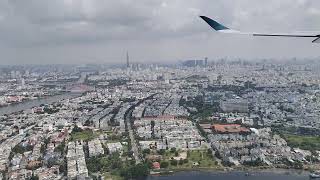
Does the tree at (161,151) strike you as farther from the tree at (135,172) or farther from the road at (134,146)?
the tree at (135,172)

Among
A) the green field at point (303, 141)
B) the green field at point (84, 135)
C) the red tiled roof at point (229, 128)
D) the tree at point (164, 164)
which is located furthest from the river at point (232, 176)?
the green field at point (84, 135)

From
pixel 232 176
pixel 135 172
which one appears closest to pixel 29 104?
pixel 135 172

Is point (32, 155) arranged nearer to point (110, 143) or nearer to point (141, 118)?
point (110, 143)

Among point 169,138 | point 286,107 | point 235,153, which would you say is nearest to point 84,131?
point 169,138

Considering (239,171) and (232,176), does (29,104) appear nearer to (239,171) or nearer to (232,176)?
(239,171)

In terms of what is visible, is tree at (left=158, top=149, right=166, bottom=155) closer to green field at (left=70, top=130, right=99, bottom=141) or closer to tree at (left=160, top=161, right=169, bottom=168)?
tree at (left=160, top=161, right=169, bottom=168)

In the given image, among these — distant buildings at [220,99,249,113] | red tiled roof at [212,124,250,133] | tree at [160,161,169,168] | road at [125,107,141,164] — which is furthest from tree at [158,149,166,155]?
distant buildings at [220,99,249,113]
